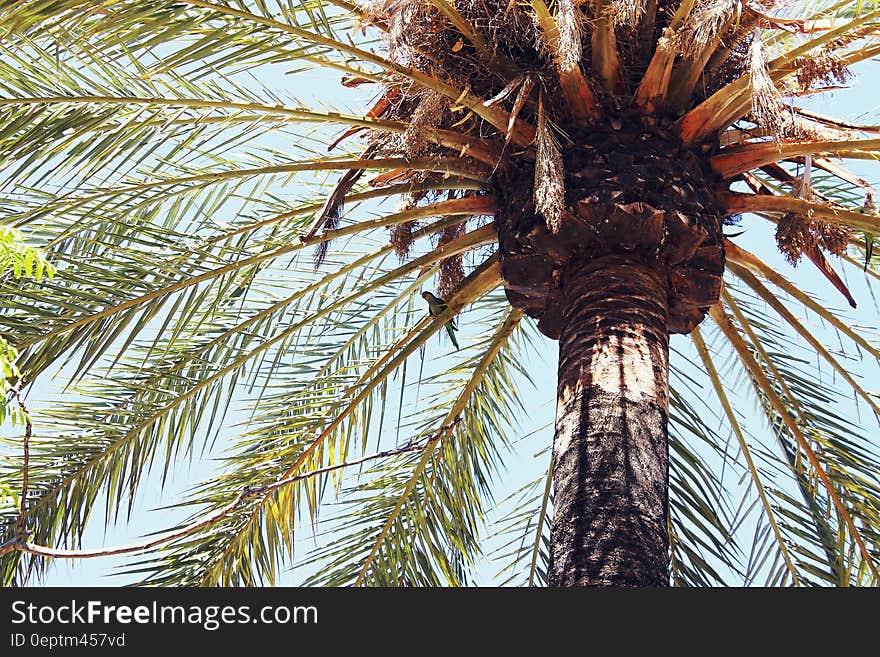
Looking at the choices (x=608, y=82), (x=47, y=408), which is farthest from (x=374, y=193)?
(x=47, y=408)

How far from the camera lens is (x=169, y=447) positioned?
6.90 meters

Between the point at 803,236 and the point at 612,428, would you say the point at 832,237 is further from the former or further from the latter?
the point at 612,428

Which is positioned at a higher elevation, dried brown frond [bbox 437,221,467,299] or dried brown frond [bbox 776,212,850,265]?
dried brown frond [bbox 437,221,467,299]

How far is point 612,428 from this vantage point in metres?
4.78

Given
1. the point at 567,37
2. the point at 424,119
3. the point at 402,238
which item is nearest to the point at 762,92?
the point at 567,37

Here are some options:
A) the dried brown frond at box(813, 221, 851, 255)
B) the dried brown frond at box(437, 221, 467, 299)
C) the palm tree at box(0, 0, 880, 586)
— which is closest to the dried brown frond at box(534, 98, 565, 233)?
the palm tree at box(0, 0, 880, 586)

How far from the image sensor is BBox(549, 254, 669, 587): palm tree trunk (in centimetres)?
440

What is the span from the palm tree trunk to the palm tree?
0.01 metres

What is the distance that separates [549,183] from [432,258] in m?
1.50

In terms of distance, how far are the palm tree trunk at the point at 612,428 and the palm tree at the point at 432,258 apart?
13 millimetres

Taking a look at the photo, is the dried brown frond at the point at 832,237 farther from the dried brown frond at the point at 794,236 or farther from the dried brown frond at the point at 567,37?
the dried brown frond at the point at 567,37

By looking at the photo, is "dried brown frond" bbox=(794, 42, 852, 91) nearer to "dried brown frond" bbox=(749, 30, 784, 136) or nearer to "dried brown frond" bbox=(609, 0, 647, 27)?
"dried brown frond" bbox=(749, 30, 784, 136)

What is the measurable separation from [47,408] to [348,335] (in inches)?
80.3

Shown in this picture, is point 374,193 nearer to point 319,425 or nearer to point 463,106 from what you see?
point 463,106
